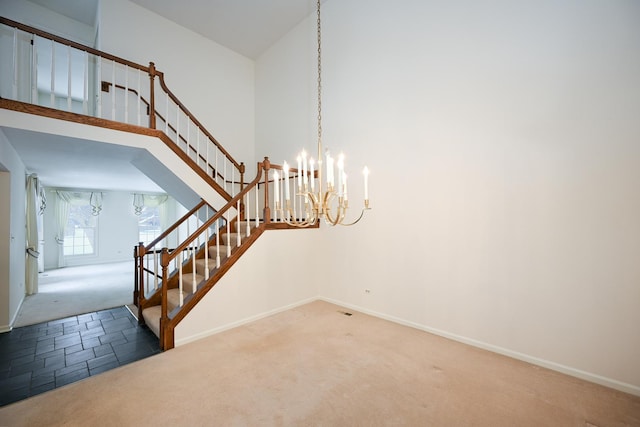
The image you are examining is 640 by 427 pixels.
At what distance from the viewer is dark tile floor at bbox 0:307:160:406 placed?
2371 mm

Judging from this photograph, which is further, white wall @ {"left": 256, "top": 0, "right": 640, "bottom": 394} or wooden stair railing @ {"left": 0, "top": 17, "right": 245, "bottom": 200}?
wooden stair railing @ {"left": 0, "top": 17, "right": 245, "bottom": 200}

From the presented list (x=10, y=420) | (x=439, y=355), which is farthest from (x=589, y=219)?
(x=10, y=420)

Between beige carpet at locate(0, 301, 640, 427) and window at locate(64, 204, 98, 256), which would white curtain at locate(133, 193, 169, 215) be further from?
beige carpet at locate(0, 301, 640, 427)

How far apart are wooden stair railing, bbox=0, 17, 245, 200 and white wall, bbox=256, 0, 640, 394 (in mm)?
2691

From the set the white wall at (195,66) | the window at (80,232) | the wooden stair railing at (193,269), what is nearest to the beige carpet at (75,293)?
the window at (80,232)

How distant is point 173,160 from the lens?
158 inches

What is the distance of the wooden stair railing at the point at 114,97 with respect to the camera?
10.3 ft

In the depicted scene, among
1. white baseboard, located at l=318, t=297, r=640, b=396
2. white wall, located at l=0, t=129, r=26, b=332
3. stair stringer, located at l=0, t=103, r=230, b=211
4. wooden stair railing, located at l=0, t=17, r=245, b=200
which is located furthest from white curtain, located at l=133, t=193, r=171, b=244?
white baseboard, located at l=318, t=297, r=640, b=396

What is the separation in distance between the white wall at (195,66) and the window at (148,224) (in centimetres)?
660

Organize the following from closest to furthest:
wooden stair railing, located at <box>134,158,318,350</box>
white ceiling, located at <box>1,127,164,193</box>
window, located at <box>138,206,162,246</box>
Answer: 1. wooden stair railing, located at <box>134,158,318,350</box>
2. white ceiling, located at <box>1,127,164,193</box>
3. window, located at <box>138,206,162,246</box>

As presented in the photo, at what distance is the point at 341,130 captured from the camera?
14.3 ft

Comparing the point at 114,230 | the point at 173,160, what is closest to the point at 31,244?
the point at 173,160

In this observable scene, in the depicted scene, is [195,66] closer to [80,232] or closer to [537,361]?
[537,361]

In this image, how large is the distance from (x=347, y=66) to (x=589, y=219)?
367 centimetres
